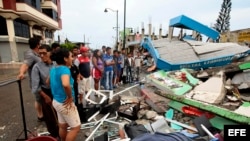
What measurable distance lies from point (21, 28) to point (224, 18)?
1298 inches

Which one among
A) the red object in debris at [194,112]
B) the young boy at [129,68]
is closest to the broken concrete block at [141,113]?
the red object in debris at [194,112]

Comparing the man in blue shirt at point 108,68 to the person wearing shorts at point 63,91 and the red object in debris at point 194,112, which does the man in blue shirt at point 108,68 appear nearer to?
the red object in debris at point 194,112

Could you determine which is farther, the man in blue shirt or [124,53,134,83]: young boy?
[124,53,134,83]: young boy

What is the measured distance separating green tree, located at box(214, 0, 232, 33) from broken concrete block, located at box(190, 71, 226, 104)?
1370 inches

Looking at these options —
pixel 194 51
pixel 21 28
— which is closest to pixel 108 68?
pixel 194 51

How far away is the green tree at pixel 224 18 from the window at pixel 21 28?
103ft

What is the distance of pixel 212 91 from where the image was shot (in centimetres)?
489

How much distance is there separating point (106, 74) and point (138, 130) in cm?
438

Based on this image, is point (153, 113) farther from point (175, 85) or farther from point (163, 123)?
point (175, 85)

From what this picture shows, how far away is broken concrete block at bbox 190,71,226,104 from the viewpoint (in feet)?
15.0

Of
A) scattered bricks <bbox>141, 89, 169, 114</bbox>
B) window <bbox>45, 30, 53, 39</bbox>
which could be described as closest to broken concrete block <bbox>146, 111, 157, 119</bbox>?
scattered bricks <bbox>141, 89, 169, 114</bbox>

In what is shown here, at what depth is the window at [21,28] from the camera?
19.5 meters

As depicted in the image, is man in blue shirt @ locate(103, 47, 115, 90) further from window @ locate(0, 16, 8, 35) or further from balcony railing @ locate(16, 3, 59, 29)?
window @ locate(0, 16, 8, 35)

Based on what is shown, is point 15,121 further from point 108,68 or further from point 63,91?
point 108,68
